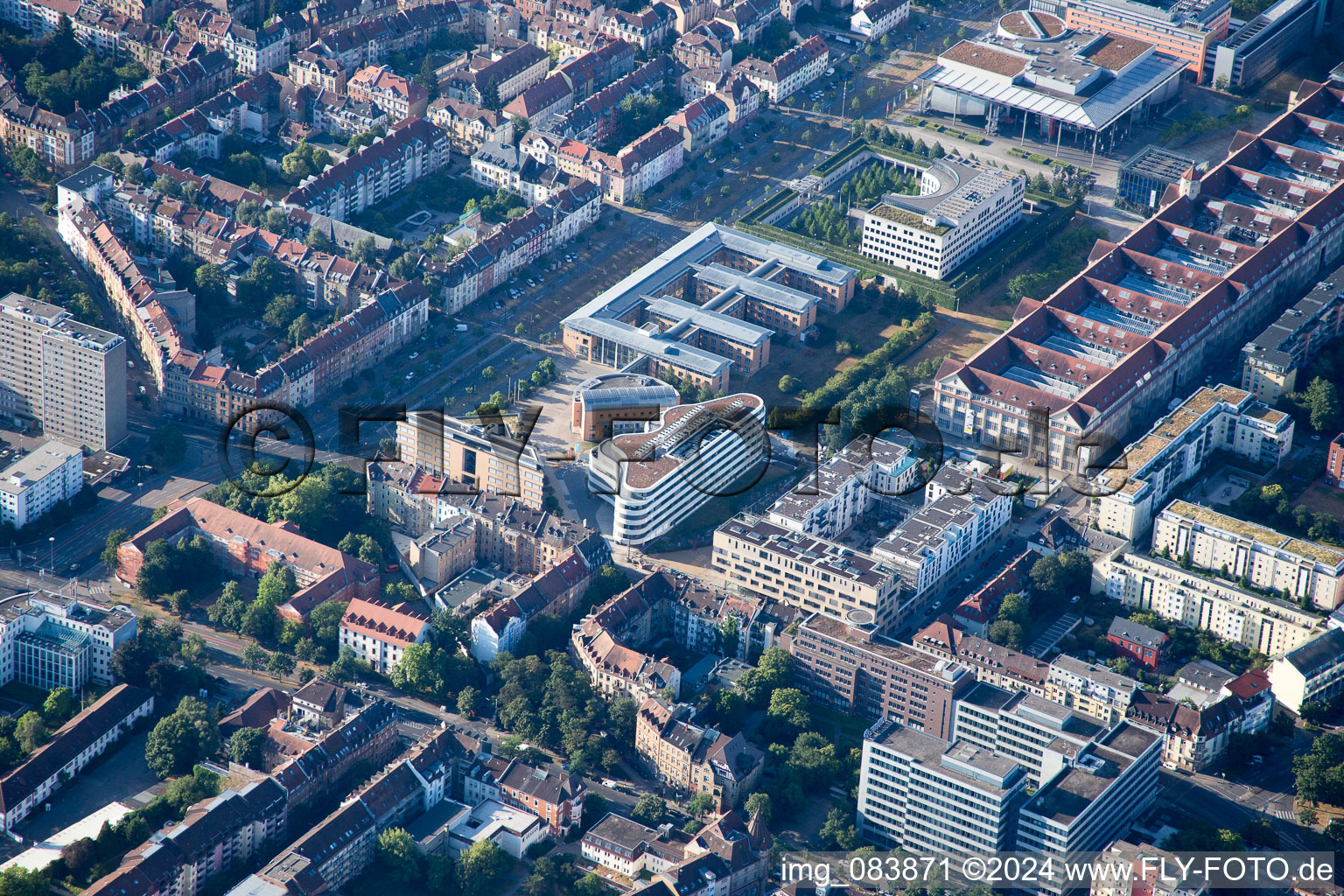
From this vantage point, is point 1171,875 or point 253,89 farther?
point 253,89

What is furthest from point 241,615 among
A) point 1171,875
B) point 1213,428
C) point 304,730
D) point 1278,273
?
point 1278,273

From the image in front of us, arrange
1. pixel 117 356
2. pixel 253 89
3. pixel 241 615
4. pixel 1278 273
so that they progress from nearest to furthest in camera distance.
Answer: pixel 241 615, pixel 117 356, pixel 1278 273, pixel 253 89

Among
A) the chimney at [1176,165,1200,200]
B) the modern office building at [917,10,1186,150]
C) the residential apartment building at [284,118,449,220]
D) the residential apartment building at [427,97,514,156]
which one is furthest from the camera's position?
the modern office building at [917,10,1186,150]

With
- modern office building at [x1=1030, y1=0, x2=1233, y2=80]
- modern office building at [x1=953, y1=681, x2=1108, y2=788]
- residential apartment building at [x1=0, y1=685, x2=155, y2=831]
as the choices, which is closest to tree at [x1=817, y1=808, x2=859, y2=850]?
modern office building at [x1=953, y1=681, x2=1108, y2=788]

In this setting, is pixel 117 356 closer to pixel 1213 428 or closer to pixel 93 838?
pixel 93 838

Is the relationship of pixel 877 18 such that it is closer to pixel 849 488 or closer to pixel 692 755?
pixel 849 488

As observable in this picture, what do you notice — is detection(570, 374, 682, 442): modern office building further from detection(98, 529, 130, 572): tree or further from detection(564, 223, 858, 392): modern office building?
detection(98, 529, 130, 572): tree
